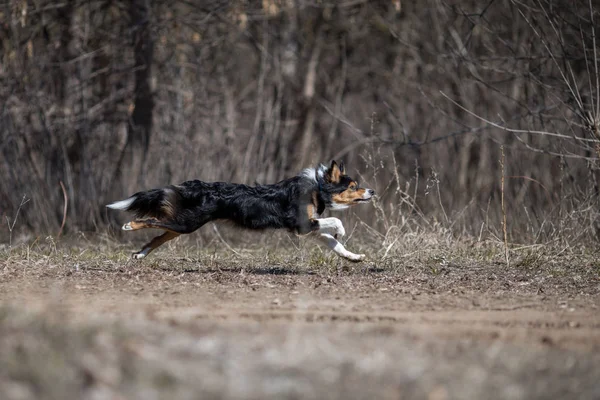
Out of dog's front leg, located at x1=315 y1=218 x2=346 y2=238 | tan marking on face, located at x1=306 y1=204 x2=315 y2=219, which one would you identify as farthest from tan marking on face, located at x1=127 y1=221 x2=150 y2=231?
dog's front leg, located at x1=315 y1=218 x2=346 y2=238

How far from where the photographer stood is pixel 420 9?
22016 millimetres

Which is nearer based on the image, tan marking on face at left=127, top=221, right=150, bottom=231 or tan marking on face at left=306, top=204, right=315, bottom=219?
tan marking on face at left=127, top=221, right=150, bottom=231

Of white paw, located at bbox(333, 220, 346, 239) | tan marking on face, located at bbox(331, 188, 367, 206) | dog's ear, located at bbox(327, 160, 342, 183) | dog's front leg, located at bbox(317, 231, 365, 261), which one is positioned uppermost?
dog's ear, located at bbox(327, 160, 342, 183)

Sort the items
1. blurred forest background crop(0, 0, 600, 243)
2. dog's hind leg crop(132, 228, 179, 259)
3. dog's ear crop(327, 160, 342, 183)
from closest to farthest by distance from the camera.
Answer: dog's hind leg crop(132, 228, 179, 259), dog's ear crop(327, 160, 342, 183), blurred forest background crop(0, 0, 600, 243)

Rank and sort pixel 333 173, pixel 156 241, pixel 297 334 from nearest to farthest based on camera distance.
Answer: pixel 297 334 < pixel 156 241 < pixel 333 173

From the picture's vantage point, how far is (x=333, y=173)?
10.0m

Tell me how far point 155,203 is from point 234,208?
90 cm

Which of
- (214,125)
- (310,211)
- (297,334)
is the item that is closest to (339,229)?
(310,211)

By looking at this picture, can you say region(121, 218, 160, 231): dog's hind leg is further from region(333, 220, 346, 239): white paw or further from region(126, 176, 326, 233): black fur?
region(333, 220, 346, 239): white paw

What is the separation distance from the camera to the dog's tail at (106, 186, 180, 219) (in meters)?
9.52

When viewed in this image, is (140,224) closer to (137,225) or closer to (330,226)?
(137,225)

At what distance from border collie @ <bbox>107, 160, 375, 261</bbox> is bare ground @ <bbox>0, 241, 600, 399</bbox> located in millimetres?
547

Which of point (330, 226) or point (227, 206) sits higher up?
point (227, 206)

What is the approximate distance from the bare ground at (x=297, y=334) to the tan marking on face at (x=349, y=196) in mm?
1118
